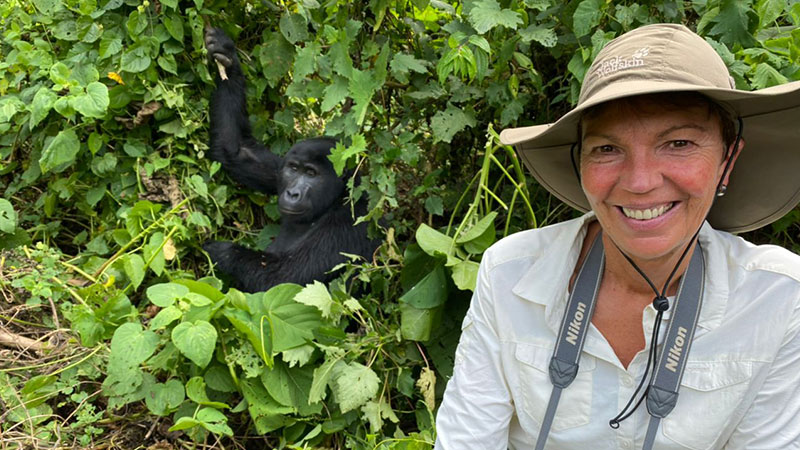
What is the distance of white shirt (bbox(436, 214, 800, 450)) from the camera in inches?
54.1

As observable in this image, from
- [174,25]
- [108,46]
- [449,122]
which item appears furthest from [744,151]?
[108,46]

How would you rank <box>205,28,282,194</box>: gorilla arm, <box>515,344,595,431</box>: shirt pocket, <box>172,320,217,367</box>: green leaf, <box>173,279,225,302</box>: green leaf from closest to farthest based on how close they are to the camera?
1. <box>515,344,595,431</box>: shirt pocket
2. <box>172,320,217,367</box>: green leaf
3. <box>173,279,225,302</box>: green leaf
4. <box>205,28,282,194</box>: gorilla arm

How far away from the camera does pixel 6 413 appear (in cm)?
224

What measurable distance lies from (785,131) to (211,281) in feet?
6.80

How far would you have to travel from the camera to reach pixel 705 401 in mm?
1407

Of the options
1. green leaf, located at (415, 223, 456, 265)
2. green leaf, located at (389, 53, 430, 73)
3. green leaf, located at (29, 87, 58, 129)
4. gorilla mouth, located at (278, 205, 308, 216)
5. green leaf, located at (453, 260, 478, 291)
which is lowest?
gorilla mouth, located at (278, 205, 308, 216)

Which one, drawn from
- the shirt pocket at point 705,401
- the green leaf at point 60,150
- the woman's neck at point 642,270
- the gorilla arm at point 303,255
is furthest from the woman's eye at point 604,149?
the green leaf at point 60,150

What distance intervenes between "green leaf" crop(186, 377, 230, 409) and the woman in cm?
86

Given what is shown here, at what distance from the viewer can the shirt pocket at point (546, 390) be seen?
4.88 feet

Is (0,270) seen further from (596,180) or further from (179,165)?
(596,180)

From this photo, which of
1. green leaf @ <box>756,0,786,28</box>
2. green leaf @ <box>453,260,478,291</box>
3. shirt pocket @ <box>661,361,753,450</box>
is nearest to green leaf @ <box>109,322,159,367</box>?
green leaf @ <box>453,260,478,291</box>

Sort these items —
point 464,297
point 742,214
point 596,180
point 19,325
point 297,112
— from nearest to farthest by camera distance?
point 596,180 → point 742,214 → point 464,297 → point 19,325 → point 297,112

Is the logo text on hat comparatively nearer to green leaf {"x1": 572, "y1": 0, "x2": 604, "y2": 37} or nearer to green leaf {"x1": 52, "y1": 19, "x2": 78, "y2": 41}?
green leaf {"x1": 572, "y1": 0, "x2": 604, "y2": 37}

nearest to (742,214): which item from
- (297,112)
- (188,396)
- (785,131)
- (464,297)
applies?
(785,131)
